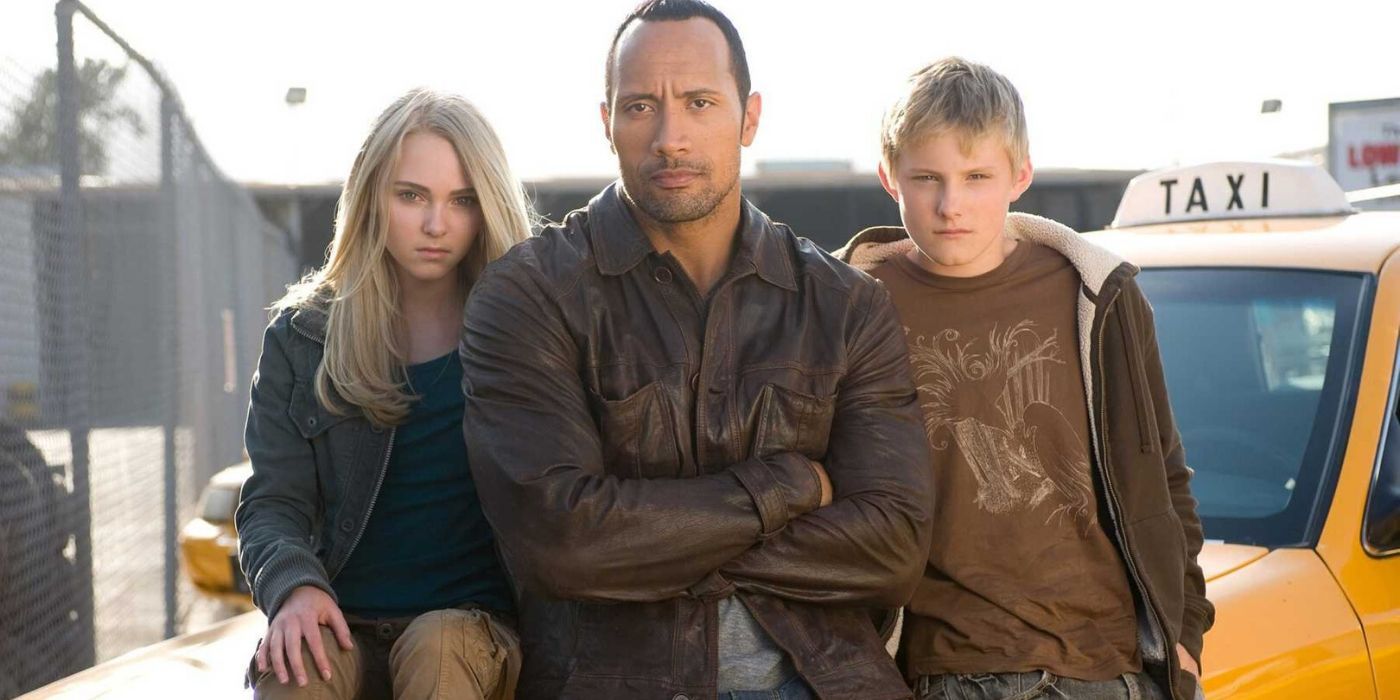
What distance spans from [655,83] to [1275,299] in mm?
2650

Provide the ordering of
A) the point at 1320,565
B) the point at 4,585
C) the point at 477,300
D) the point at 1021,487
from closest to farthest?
1. the point at 477,300
2. the point at 1021,487
3. the point at 1320,565
4. the point at 4,585

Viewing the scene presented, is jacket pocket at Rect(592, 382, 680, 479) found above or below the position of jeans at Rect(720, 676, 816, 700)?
above

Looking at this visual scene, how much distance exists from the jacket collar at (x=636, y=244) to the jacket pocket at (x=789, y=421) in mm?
216

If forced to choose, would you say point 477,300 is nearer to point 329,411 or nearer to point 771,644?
point 329,411

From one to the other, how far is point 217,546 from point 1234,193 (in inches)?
196

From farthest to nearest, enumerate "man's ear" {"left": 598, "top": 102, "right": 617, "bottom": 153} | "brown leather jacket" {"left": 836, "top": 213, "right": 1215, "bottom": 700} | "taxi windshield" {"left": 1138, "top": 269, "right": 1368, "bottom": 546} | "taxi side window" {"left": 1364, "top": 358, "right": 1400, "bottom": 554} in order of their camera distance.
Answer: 1. "taxi windshield" {"left": 1138, "top": 269, "right": 1368, "bottom": 546}
2. "taxi side window" {"left": 1364, "top": 358, "right": 1400, "bottom": 554}
3. "brown leather jacket" {"left": 836, "top": 213, "right": 1215, "bottom": 700}
4. "man's ear" {"left": 598, "top": 102, "right": 617, "bottom": 153}

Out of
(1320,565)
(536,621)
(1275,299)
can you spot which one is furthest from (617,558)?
(1275,299)

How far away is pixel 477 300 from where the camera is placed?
299 cm

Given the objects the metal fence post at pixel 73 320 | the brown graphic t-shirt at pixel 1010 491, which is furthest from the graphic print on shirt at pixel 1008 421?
the metal fence post at pixel 73 320

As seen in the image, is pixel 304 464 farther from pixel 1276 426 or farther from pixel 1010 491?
pixel 1276 426

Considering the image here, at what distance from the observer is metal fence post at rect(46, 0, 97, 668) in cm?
585

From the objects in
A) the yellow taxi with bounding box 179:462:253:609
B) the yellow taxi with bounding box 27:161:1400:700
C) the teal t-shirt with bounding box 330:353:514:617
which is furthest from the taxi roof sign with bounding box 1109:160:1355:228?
the yellow taxi with bounding box 179:462:253:609

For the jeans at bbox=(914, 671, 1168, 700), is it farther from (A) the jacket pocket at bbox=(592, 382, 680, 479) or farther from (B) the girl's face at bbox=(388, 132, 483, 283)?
(B) the girl's face at bbox=(388, 132, 483, 283)

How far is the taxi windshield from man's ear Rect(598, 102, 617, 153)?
6.86 feet
